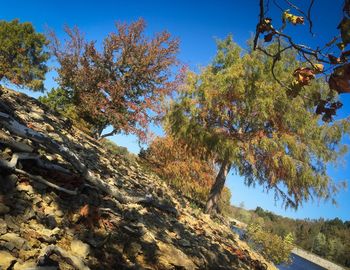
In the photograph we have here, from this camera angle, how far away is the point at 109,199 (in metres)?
6.36

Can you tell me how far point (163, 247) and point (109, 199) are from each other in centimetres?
142

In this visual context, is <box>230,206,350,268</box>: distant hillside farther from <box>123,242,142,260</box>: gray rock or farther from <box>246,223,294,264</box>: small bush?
<box>123,242,142,260</box>: gray rock

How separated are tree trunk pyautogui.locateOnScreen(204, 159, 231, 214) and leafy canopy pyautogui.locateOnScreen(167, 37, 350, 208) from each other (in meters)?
0.53

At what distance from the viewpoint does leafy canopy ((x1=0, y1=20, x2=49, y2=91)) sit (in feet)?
124

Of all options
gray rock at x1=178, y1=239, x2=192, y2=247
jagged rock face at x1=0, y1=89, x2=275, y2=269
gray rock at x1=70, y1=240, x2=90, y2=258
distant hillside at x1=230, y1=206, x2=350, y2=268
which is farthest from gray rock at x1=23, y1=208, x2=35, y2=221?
distant hillside at x1=230, y1=206, x2=350, y2=268

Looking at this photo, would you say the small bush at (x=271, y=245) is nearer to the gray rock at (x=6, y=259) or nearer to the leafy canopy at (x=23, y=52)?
the gray rock at (x=6, y=259)

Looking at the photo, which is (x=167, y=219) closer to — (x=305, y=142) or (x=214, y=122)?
(x=214, y=122)

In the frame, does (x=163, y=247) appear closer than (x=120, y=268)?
No

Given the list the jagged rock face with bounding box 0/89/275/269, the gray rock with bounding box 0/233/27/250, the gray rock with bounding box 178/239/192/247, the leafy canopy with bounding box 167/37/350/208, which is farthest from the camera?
the leafy canopy with bounding box 167/37/350/208

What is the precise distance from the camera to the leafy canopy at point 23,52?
124 feet

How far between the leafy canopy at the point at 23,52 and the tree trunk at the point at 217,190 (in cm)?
2862

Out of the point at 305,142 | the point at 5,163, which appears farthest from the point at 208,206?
the point at 5,163

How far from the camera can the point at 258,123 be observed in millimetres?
14211

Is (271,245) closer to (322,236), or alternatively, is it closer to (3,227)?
(3,227)
